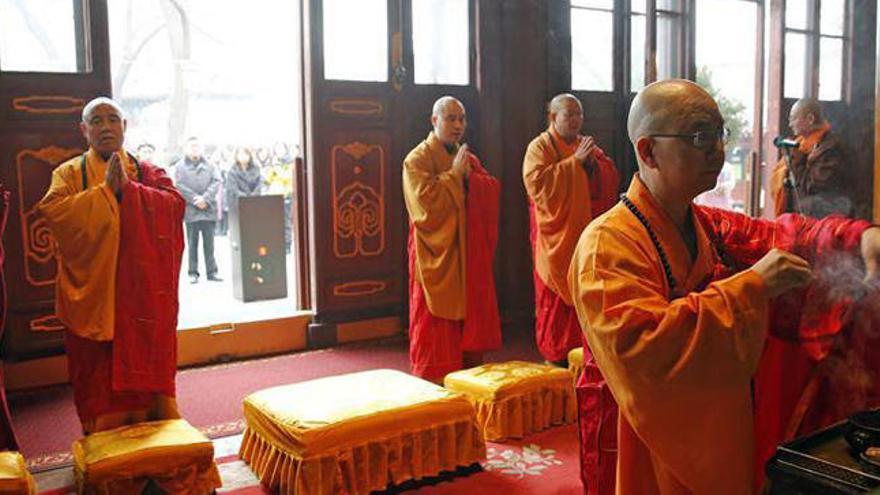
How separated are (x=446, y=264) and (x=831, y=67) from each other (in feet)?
9.32

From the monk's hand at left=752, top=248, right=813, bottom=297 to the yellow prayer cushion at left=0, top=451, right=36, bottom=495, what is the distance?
275 centimetres

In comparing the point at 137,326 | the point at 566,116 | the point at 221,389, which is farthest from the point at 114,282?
the point at 566,116

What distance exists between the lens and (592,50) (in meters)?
7.65

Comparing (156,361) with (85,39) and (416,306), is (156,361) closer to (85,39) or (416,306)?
(416,306)

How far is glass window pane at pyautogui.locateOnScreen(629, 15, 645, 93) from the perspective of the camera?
7.12 m

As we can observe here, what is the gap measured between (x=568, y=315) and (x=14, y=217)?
3.78 metres

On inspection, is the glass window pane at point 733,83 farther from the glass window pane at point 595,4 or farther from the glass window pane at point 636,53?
the glass window pane at point 595,4

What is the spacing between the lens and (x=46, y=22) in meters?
5.48

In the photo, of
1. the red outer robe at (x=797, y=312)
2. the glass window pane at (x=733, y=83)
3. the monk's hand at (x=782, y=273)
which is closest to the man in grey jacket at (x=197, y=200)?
the glass window pane at (x=733, y=83)

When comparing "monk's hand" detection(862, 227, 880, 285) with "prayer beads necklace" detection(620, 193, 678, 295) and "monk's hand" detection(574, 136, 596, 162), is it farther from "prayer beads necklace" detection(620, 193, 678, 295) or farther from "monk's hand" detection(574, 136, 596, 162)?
"monk's hand" detection(574, 136, 596, 162)

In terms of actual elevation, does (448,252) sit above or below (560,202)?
below

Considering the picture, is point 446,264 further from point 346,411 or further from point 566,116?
point 346,411

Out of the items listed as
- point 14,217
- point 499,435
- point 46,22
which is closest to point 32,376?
point 14,217

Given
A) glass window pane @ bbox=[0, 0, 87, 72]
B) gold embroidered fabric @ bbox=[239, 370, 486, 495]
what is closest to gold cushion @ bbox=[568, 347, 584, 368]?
gold embroidered fabric @ bbox=[239, 370, 486, 495]
